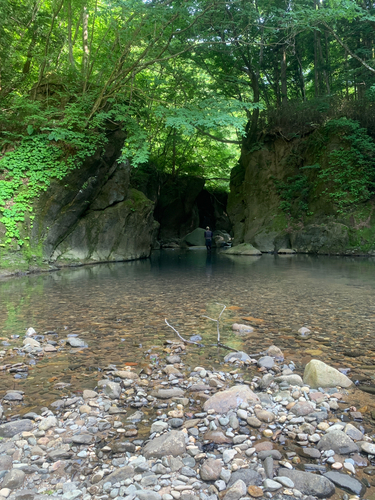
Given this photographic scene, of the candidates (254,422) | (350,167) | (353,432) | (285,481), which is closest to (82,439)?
(254,422)

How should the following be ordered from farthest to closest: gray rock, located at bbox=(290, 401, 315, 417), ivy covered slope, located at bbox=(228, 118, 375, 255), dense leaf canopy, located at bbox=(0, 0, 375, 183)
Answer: ivy covered slope, located at bbox=(228, 118, 375, 255) → dense leaf canopy, located at bbox=(0, 0, 375, 183) → gray rock, located at bbox=(290, 401, 315, 417)

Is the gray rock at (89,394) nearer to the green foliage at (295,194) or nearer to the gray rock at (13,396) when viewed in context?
the gray rock at (13,396)

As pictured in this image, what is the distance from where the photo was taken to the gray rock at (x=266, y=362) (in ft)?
11.3

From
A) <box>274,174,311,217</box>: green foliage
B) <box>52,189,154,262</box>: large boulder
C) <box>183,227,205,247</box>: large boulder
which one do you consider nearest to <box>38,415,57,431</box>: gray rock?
<box>52,189,154,262</box>: large boulder

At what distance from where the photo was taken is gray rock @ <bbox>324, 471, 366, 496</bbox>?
183cm

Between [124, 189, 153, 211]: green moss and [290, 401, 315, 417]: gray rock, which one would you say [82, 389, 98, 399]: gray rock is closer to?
[290, 401, 315, 417]: gray rock

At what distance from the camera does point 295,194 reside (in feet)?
75.1

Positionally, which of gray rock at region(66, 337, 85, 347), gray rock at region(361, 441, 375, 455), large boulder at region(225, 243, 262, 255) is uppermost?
gray rock at region(361, 441, 375, 455)

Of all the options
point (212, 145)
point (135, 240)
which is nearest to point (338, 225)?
point (135, 240)

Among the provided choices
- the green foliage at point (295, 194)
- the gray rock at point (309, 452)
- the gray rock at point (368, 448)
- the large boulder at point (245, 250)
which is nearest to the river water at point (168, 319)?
the gray rock at point (368, 448)

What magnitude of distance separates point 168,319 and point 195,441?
3170 millimetres

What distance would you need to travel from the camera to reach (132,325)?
199 inches

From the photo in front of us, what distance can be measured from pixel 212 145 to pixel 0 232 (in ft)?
78.8

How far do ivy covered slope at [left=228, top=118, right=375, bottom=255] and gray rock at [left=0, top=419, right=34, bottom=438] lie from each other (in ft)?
61.5
